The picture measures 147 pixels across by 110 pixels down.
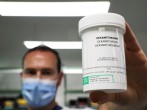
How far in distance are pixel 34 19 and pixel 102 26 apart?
2067mm

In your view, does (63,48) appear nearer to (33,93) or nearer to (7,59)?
(7,59)

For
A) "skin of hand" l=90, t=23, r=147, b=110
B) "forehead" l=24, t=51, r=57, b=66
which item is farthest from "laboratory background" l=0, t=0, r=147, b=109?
"skin of hand" l=90, t=23, r=147, b=110

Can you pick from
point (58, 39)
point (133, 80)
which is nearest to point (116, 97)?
point (133, 80)

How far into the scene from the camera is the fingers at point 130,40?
50 cm

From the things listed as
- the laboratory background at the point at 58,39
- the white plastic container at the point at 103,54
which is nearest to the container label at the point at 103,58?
the white plastic container at the point at 103,54

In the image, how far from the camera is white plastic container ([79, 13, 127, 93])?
0.41m

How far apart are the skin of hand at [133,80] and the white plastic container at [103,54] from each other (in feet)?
0.21

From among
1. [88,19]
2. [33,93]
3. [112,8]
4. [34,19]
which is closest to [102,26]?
[88,19]

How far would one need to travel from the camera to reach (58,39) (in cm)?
293

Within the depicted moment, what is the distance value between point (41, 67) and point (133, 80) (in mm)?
812

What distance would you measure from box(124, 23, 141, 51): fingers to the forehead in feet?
2.84

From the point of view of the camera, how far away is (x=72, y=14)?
2227 mm

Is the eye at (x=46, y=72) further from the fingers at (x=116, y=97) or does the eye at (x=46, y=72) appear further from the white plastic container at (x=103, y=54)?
the white plastic container at (x=103, y=54)

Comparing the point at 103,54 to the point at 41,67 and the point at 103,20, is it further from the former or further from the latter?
the point at 41,67
